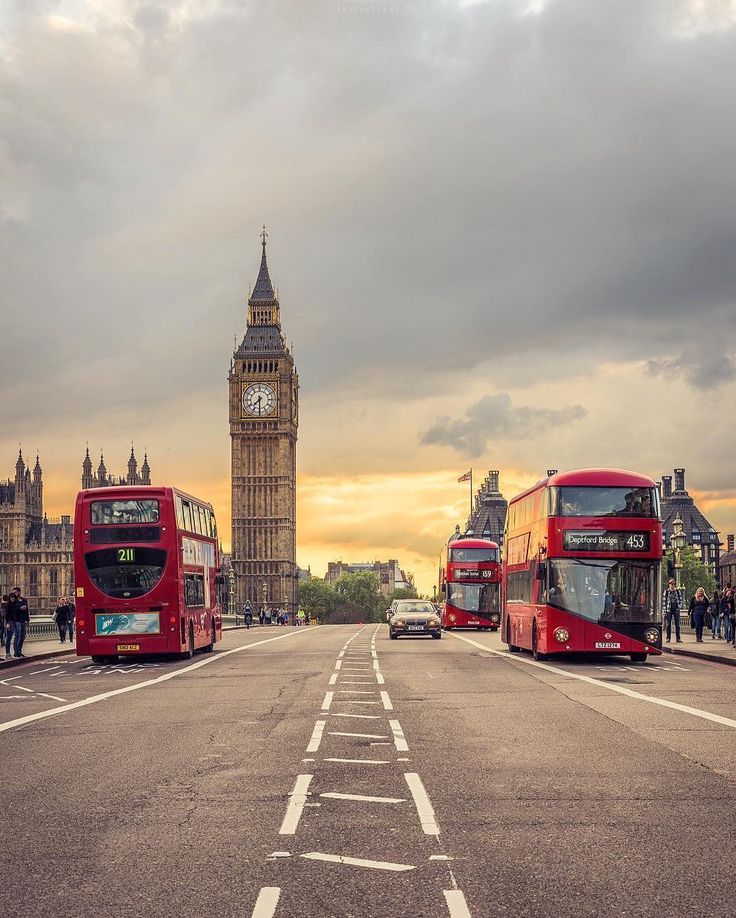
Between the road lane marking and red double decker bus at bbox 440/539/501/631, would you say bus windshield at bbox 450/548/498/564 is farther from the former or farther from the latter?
the road lane marking

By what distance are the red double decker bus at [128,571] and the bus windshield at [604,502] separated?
9.54 metres

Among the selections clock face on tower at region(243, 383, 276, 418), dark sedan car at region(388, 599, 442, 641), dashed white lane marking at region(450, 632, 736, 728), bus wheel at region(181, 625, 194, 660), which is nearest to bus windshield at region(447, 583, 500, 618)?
dark sedan car at region(388, 599, 442, 641)

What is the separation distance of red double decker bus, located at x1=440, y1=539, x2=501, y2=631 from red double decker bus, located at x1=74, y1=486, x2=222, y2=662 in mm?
27709

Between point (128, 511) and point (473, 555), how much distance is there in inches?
1142

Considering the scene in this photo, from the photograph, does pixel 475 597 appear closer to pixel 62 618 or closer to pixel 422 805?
pixel 62 618

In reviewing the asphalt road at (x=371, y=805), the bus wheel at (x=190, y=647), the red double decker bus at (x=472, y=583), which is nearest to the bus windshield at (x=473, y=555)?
the red double decker bus at (x=472, y=583)

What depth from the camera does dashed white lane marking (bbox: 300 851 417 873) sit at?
6992 millimetres

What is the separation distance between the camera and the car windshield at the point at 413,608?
4744 centimetres

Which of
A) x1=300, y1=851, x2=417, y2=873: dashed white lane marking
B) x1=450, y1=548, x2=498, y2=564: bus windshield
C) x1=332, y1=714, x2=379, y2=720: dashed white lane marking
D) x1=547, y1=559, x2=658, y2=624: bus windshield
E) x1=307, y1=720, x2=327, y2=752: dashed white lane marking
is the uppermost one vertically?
x1=450, y1=548, x2=498, y2=564: bus windshield

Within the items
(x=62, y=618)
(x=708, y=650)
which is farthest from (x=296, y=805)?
(x=62, y=618)

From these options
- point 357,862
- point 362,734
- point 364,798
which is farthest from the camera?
point 362,734

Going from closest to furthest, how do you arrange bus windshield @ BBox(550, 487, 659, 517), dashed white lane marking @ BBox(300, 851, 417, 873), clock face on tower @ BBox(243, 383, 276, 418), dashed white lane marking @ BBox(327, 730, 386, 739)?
dashed white lane marking @ BBox(300, 851, 417, 873), dashed white lane marking @ BBox(327, 730, 386, 739), bus windshield @ BBox(550, 487, 659, 517), clock face on tower @ BBox(243, 383, 276, 418)

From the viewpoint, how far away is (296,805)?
9.07 m

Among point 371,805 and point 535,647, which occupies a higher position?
point 371,805
